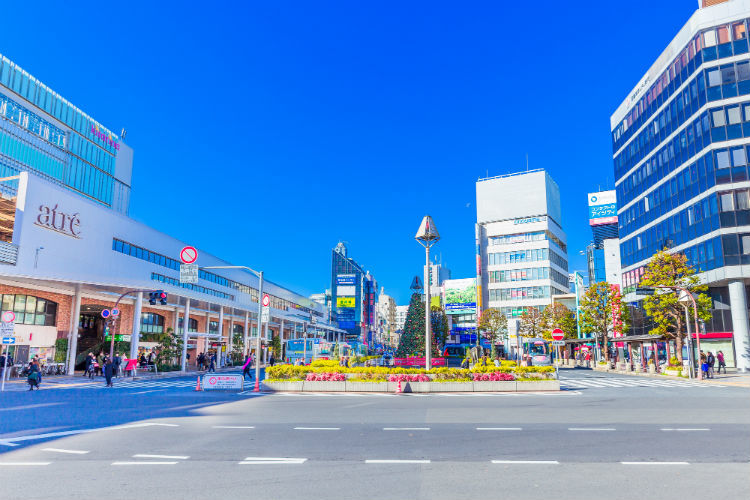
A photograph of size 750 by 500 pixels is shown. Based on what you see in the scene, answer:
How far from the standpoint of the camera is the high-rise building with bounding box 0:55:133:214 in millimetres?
76000

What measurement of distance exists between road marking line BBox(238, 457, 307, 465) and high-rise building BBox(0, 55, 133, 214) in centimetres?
6484

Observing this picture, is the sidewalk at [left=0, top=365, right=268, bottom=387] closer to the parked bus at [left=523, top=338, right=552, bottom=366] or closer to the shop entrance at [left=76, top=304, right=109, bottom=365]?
the shop entrance at [left=76, top=304, right=109, bottom=365]

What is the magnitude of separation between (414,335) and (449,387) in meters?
15.4

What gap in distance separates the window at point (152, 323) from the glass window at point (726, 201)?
53.1 meters

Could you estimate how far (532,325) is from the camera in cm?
7188

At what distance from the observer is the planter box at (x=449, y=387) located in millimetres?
24500

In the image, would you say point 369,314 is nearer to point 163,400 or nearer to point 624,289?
point 624,289

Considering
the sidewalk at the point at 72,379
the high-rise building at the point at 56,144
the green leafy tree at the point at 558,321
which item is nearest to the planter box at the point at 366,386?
the sidewalk at the point at 72,379

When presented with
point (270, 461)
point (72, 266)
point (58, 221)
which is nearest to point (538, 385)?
point (270, 461)

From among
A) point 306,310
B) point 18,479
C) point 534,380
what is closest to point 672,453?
point 18,479

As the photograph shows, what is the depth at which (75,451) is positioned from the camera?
33.2 feet

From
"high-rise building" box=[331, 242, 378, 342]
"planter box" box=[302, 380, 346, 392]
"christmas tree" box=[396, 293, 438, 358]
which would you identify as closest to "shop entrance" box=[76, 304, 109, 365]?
"christmas tree" box=[396, 293, 438, 358]

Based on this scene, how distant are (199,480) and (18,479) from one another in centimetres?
282

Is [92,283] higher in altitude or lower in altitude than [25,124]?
lower
